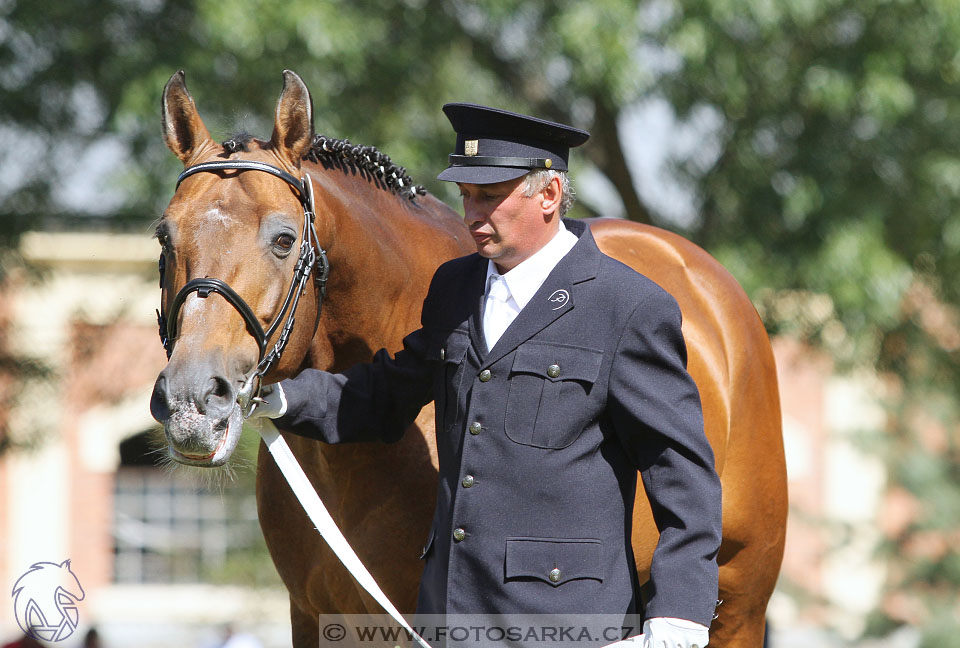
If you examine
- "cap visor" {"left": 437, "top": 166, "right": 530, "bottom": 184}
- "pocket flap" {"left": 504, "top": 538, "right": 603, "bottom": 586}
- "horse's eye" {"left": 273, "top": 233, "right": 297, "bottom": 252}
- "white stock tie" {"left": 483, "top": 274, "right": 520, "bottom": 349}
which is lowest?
"pocket flap" {"left": 504, "top": 538, "right": 603, "bottom": 586}

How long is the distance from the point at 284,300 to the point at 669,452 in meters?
0.95

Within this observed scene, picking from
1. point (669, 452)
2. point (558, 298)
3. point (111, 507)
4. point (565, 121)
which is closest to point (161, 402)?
point (558, 298)

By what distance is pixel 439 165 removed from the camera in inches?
300

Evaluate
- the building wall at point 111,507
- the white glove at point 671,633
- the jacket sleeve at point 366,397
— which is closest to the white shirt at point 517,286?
the jacket sleeve at point 366,397

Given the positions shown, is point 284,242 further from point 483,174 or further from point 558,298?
point 558,298

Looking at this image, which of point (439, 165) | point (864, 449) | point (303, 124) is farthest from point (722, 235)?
point (864, 449)

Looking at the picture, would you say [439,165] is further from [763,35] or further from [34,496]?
[34,496]

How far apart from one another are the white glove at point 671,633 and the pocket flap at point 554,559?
0.18m

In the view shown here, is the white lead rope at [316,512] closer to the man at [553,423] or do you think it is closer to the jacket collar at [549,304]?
the man at [553,423]

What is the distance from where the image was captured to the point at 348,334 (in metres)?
3.04

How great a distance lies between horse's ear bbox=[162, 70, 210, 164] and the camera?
111 inches

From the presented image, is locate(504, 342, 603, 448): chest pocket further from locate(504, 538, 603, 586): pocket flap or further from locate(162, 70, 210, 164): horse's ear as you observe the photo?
locate(162, 70, 210, 164): horse's ear

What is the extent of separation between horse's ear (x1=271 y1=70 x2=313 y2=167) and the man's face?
51 centimetres

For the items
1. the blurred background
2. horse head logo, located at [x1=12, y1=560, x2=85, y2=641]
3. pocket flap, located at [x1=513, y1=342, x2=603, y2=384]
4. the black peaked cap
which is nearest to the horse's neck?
the black peaked cap
